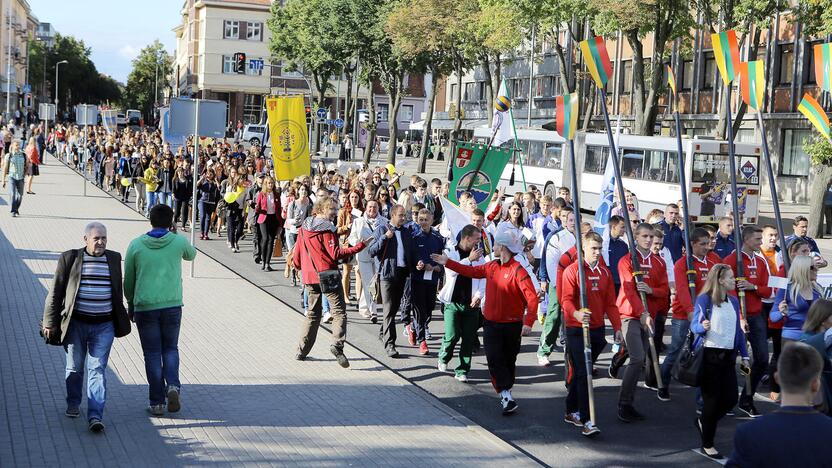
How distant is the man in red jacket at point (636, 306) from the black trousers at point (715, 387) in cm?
100

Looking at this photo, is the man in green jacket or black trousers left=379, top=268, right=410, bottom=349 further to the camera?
black trousers left=379, top=268, right=410, bottom=349

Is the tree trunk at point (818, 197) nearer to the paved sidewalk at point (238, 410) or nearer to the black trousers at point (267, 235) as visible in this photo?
the black trousers at point (267, 235)

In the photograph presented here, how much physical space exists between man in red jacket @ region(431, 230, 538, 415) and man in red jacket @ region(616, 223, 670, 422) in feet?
2.78

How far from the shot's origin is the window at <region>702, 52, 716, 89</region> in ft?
148

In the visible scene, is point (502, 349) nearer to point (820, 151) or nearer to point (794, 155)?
point (820, 151)

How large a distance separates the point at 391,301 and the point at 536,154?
27.0 m

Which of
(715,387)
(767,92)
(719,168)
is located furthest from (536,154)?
(715,387)

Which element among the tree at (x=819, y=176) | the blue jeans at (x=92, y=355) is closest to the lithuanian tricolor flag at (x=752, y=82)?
the blue jeans at (x=92, y=355)

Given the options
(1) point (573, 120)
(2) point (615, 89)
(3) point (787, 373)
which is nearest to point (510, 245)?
(1) point (573, 120)

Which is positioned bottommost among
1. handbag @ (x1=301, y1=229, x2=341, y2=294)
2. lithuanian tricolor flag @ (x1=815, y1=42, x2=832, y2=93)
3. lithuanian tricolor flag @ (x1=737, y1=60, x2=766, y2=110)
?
handbag @ (x1=301, y1=229, x2=341, y2=294)

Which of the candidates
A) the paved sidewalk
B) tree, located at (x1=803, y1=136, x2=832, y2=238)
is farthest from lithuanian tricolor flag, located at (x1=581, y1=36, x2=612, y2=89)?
tree, located at (x1=803, y1=136, x2=832, y2=238)

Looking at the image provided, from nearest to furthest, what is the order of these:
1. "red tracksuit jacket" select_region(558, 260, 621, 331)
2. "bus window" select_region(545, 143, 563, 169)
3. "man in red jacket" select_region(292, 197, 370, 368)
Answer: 1. "red tracksuit jacket" select_region(558, 260, 621, 331)
2. "man in red jacket" select_region(292, 197, 370, 368)
3. "bus window" select_region(545, 143, 563, 169)

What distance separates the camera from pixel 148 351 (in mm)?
8570

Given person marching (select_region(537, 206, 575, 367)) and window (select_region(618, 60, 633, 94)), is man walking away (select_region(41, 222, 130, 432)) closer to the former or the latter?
person marching (select_region(537, 206, 575, 367))
